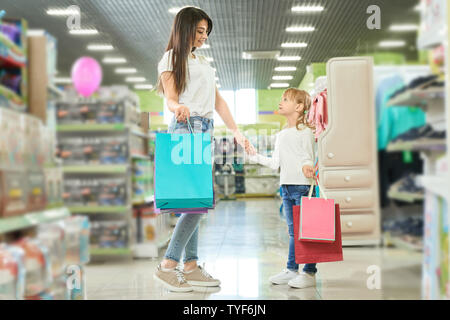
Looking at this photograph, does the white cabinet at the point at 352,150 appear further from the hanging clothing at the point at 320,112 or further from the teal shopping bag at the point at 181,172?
the teal shopping bag at the point at 181,172

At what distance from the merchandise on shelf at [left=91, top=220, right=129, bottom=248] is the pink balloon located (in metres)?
0.53

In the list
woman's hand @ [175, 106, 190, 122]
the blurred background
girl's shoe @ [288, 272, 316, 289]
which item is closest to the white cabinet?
the blurred background

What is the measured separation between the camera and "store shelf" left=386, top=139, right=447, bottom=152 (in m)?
1.67

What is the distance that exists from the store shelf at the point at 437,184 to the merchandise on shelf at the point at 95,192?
118 centimetres

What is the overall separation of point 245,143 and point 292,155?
0.26m

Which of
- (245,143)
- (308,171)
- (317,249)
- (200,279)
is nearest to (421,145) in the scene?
(308,171)

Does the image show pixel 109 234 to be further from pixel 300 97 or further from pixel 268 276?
pixel 300 97

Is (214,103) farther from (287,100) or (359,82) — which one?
(359,82)

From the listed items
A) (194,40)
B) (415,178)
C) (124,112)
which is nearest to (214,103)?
(194,40)

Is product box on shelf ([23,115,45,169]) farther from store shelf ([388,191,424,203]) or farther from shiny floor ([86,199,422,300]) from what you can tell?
store shelf ([388,191,424,203])

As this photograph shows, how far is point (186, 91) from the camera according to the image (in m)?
2.06

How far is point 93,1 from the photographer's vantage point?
6.52 feet

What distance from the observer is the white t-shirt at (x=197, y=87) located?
2049mm

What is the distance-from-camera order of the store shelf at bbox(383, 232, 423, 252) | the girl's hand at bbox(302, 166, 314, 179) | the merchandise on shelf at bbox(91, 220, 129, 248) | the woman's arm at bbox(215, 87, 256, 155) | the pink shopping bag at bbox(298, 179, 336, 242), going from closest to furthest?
the store shelf at bbox(383, 232, 423, 252) < the merchandise on shelf at bbox(91, 220, 129, 248) < the pink shopping bag at bbox(298, 179, 336, 242) < the girl's hand at bbox(302, 166, 314, 179) < the woman's arm at bbox(215, 87, 256, 155)
